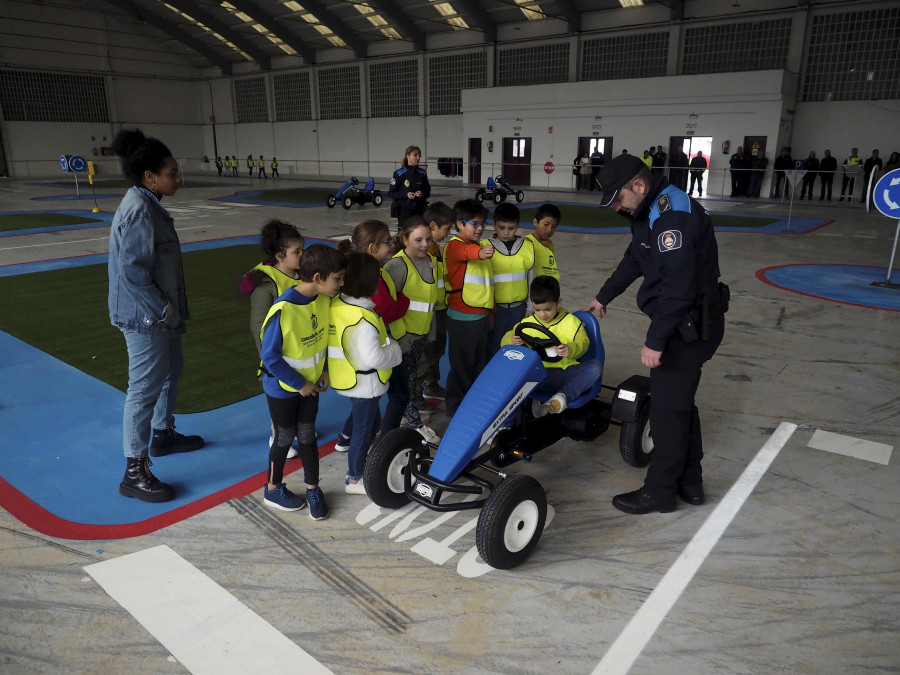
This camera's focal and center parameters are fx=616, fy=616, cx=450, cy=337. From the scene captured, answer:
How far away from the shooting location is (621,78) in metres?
26.2

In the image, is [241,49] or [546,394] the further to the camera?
[241,49]

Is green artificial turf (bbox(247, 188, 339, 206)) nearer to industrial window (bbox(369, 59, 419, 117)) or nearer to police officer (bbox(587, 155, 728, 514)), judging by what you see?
industrial window (bbox(369, 59, 419, 117))

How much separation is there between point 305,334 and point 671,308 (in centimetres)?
178

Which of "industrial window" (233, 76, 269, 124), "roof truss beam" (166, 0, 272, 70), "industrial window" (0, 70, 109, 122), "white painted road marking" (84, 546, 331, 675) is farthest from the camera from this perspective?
"industrial window" (233, 76, 269, 124)

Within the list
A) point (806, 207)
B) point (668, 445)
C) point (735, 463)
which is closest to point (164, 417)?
point (668, 445)

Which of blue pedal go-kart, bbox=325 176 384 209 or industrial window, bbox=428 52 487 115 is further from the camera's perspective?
industrial window, bbox=428 52 487 115

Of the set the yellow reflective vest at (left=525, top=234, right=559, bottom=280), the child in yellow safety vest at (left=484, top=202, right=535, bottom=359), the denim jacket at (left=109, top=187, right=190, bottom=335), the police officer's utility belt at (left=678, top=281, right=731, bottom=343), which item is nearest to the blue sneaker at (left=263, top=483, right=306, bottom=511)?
the denim jacket at (left=109, top=187, right=190, bottom=335)

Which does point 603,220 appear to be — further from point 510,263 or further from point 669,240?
point 669,240

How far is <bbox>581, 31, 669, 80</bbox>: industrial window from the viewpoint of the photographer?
25344 mm

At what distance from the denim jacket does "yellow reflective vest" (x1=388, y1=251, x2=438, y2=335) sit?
132 cm

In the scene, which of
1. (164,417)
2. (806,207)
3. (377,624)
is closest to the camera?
(377,624)

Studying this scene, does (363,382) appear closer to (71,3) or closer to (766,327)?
(766,327)

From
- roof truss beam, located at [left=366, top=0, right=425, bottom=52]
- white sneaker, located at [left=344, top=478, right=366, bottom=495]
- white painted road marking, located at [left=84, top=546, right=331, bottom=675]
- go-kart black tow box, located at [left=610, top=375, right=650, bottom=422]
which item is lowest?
white painted road marking, located at [left=84, top=546, right=331, bottom=675]

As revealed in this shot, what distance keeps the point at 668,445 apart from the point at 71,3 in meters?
42.9
